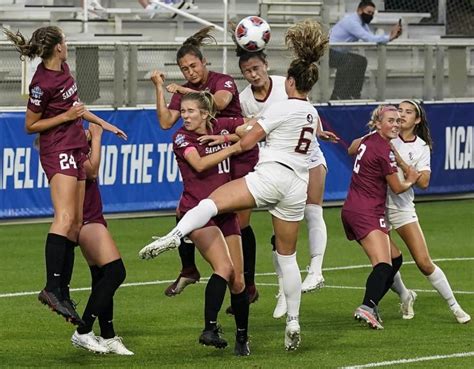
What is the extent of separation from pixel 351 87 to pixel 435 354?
1148cm

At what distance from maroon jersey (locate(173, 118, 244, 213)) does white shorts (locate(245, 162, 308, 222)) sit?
0.38 m

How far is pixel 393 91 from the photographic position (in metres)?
21.8

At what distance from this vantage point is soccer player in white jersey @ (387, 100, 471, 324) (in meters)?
11.4

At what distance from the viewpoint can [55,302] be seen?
9.48 metres

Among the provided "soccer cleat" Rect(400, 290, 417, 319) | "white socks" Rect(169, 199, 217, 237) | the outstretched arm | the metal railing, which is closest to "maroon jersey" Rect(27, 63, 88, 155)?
the outstretched arm

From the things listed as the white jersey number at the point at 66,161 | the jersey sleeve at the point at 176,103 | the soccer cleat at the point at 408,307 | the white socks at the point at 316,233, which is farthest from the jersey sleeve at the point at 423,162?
the white jersey number at the point at 66,161

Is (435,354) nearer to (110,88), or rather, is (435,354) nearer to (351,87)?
(110,88)

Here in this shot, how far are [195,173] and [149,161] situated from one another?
9.09 m

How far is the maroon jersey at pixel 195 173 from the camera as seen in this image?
999 centimetres

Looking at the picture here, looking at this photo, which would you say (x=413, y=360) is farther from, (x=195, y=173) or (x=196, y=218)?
(x=195, y=173)

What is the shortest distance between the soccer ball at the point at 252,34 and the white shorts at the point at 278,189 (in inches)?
102

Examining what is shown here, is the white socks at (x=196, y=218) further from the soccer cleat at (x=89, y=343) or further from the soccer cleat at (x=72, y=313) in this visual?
the soccer cleat at (x=89, y=343)

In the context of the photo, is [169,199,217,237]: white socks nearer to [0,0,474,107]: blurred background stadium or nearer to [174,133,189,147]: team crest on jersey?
[174,133,189,147]: team crest on jersey

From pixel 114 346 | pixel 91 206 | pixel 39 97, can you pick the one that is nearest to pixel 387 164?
pixel 91 206
